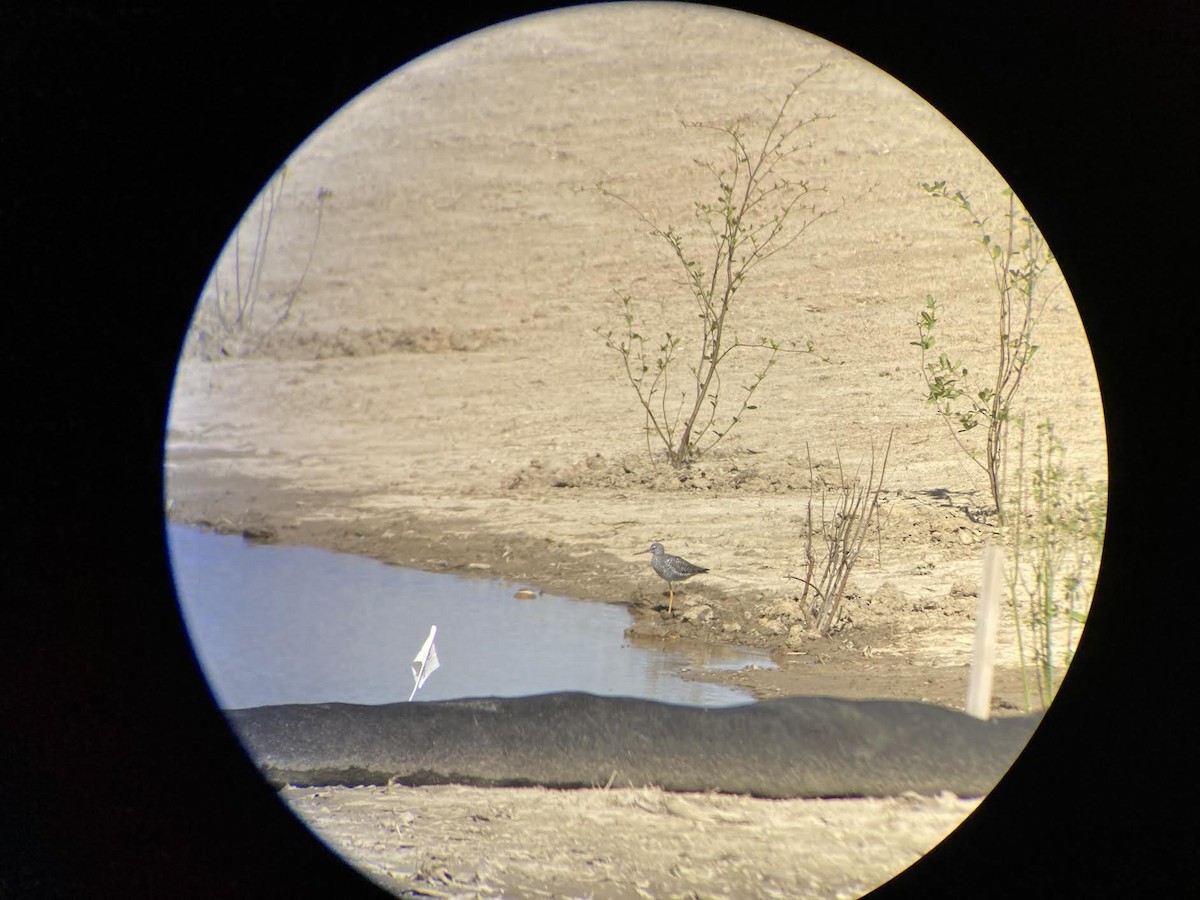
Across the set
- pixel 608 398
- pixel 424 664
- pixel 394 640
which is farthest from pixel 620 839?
pixel 608 398

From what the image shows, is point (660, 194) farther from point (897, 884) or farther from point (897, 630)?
point (897, 884)

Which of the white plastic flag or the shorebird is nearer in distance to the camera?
the white plastic flag

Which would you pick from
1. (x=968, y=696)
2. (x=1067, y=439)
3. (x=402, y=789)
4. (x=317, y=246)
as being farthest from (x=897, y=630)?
(x=317, y=246)

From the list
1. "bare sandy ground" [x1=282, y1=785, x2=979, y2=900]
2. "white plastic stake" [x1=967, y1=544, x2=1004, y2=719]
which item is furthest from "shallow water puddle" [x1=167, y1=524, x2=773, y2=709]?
"white plastic stake" [x1=967, y1=544, x2=1004, y2=719]

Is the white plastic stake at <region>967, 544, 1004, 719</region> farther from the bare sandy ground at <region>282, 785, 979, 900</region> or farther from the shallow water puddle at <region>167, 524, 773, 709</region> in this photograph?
the shallow water puddle at <region>167, 524, 773, 709</region>

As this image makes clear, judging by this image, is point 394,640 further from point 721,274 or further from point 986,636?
point 986,636
